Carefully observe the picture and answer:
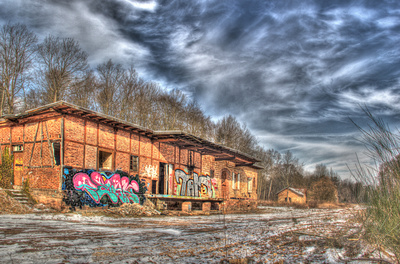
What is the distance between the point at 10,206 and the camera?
38.3 feet

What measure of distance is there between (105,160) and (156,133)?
355 cm

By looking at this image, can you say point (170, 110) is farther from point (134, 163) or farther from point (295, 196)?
point (295, 196)

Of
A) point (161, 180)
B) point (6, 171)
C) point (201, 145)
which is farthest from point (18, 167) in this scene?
point (201, 145)

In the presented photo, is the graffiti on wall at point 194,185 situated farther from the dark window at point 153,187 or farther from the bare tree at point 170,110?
the bare tree at point 170,110

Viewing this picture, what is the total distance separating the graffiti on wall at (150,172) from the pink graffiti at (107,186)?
1.08 metres

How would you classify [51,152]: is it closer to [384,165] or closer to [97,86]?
[384,165]

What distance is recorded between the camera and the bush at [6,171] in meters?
15.4

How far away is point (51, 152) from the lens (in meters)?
13.8

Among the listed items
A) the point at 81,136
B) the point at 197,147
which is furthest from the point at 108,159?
the point at 197,147

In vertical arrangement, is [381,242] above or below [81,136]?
below

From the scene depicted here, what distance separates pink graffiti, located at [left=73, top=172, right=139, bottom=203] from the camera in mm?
13880

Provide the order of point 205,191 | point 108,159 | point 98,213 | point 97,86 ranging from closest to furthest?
point 98,213, point 108,159, point 205,191, point 97,86

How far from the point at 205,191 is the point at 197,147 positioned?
4.13 m

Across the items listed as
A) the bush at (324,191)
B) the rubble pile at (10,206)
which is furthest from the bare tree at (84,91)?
the bush at (324,191)
